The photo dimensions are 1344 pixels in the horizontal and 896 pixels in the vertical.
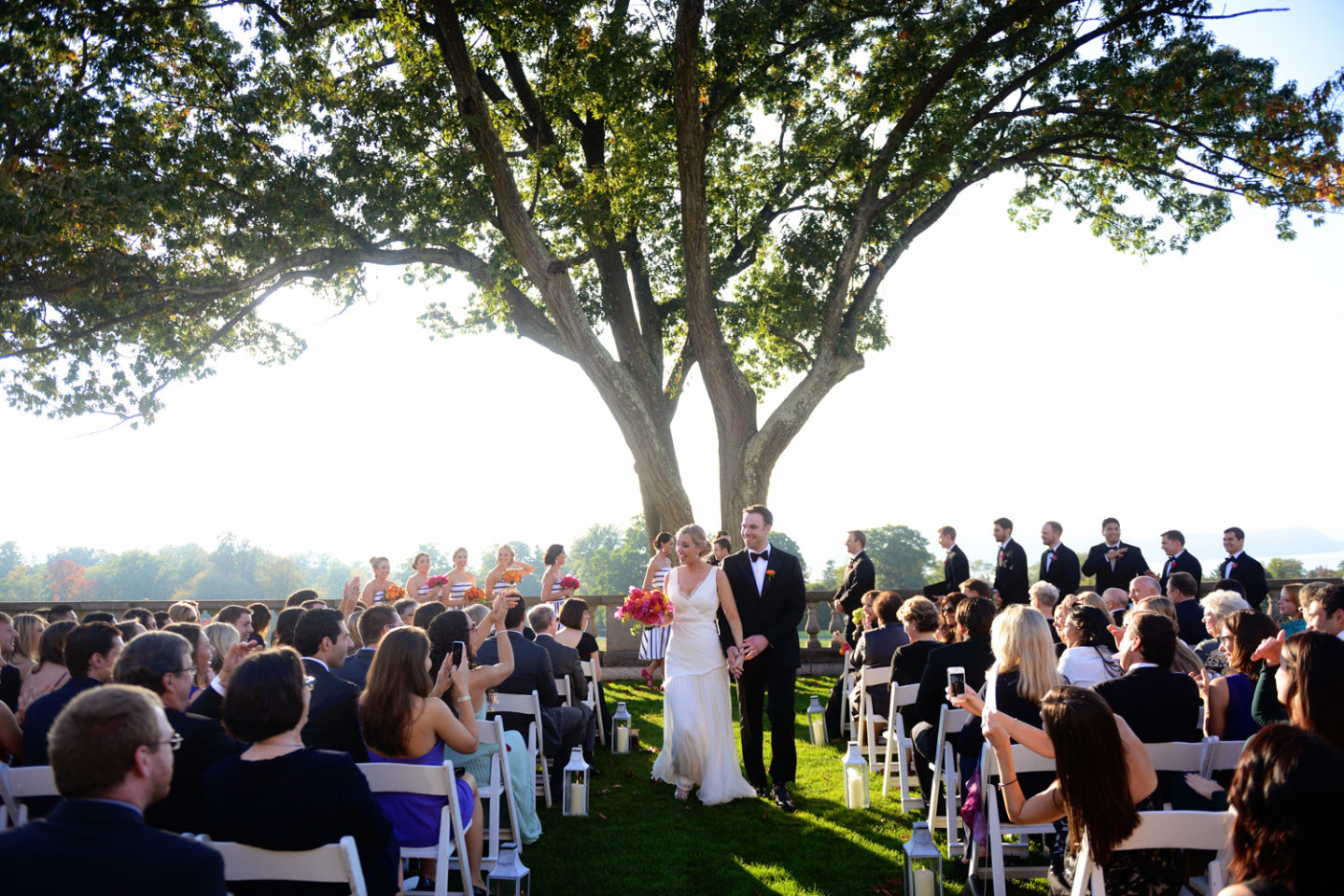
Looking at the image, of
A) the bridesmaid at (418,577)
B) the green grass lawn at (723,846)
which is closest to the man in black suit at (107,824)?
the green grass lawn at (723,846)

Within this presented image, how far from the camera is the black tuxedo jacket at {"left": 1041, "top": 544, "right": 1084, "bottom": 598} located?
44.1ft

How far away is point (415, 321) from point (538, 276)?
5647 mm

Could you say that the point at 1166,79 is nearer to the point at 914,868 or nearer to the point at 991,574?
the point at 991,574

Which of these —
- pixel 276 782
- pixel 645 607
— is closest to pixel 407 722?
pixel 276 782

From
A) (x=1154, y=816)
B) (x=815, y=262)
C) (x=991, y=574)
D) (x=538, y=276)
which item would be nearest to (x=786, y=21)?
(x=815, y=262)

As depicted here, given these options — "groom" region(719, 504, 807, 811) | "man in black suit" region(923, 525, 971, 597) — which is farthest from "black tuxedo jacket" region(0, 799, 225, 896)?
"man in black suit" region(923, 525, 971, 597)

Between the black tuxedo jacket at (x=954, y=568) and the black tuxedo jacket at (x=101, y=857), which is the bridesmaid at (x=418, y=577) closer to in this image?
the black tuxedo jacket at (x=954, y=568)

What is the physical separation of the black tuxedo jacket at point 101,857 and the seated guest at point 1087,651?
455 centimetres

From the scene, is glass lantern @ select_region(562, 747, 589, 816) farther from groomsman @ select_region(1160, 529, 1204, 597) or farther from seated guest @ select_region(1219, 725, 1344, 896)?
groomsman @ select_region(1160, 529, 1204, 597)

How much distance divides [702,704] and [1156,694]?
3.75 m

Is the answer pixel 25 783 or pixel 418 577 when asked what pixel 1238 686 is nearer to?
pixel 25 783

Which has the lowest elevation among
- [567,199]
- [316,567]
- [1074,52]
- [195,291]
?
[316,567]

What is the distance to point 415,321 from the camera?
1917 cm

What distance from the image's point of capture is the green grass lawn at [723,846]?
5.50 m
